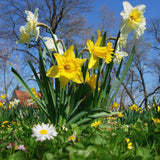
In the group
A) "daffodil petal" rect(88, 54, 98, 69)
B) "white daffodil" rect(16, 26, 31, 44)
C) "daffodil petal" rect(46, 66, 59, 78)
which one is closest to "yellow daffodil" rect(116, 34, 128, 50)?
"daffodil petal" rect(88, 54, 98, 69)

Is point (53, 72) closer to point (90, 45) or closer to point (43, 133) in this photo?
point (90, 45)

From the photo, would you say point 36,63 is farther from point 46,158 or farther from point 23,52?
point 46,158

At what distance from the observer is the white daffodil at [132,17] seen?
135 cm

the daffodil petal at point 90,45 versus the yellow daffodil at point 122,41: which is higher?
the yellow daffodil at point 122,41

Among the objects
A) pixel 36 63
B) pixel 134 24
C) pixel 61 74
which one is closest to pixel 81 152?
pixel 61 74

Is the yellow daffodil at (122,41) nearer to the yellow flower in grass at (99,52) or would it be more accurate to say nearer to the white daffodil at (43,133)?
the yellow flower in grass at (99,52)

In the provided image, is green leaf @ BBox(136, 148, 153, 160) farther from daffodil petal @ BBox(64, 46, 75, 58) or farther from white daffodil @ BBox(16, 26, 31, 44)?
white daffodil @ BBox(16, 26, 31, 44)

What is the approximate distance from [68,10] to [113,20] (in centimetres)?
435

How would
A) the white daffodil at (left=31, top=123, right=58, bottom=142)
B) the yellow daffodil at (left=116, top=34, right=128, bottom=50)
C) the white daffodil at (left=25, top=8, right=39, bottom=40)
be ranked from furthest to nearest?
the yellow daffodil at (left=116, top=34, right=128, bottom=50), the white daffodil at (left=25, top=8, right=39, bottom=40), the white daffodil at (left=31, top=123, right=58, bottom=142)

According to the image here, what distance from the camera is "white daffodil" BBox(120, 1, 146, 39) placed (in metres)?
1.35

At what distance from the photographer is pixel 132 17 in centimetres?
138

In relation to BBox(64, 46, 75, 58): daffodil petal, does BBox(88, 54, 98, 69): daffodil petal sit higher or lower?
lower

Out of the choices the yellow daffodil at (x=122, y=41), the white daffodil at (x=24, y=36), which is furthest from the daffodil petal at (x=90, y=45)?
the white daffodil at (x=24, y=36)

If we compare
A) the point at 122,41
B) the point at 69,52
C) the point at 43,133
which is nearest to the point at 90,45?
the point at 69,52
